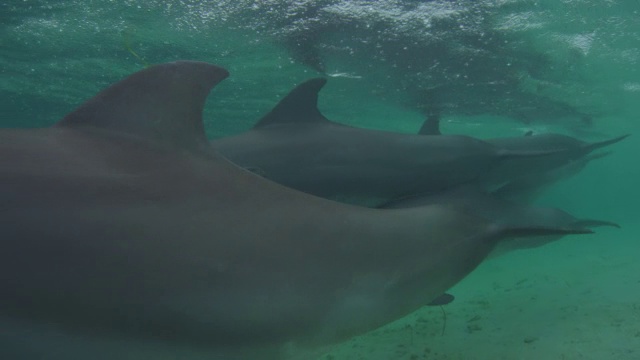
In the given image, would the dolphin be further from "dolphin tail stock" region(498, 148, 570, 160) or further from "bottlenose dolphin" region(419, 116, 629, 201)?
"bottlenose dolphin" region(419, 116, 629, 201)

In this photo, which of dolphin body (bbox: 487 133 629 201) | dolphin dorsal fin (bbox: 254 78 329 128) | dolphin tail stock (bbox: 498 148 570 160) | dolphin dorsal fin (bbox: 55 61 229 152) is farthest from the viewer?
dolphin body (bbox: 487 133 629 201)

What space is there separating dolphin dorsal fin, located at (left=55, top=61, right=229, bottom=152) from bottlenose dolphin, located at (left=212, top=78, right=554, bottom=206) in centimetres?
229

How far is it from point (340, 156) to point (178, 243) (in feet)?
12.5

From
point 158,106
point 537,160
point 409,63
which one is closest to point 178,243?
point 158,106

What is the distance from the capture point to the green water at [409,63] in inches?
348

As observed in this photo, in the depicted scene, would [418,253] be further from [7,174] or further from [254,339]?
[7,174]

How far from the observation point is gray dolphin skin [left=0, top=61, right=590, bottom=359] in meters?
2.65

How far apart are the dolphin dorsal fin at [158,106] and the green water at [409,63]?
5665 mm

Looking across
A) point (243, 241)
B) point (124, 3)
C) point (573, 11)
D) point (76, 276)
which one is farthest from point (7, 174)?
point (573, 11)

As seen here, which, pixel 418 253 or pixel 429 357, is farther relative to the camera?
pixel 429 357

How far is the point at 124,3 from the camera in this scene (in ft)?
42.5

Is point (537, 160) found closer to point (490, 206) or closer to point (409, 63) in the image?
point (490, 206)

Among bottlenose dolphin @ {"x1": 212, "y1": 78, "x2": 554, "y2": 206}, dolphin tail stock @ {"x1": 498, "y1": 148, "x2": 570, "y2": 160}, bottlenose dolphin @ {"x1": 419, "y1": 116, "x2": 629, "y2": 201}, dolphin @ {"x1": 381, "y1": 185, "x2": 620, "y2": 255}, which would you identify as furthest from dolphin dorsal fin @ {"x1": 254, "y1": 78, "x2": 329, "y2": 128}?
bottlenose dolphin @ {"x1": 419, "y1": 116, "x2": 629, "y2": 201}

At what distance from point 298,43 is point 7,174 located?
13.7m
